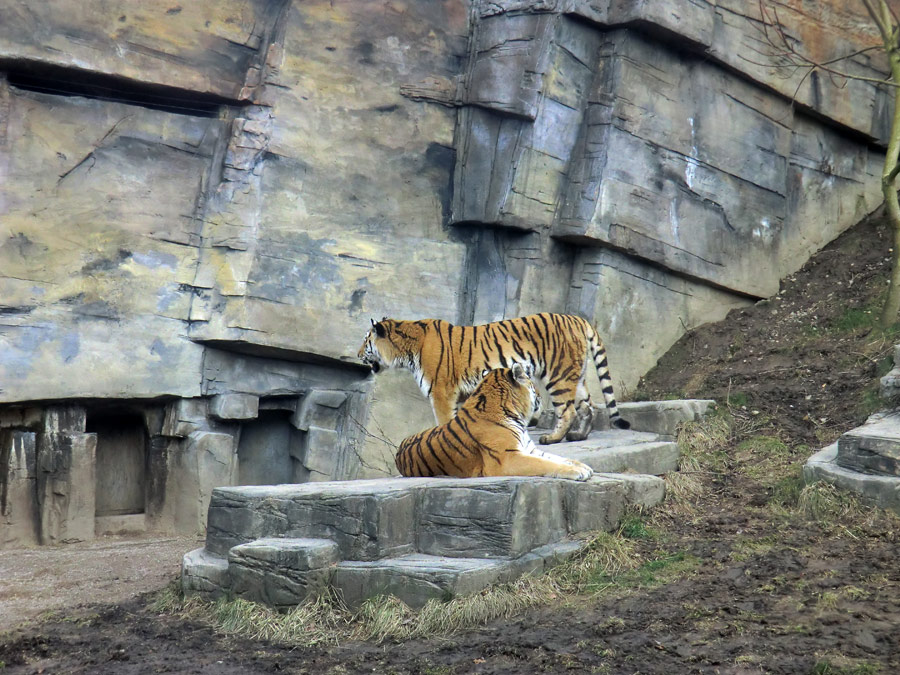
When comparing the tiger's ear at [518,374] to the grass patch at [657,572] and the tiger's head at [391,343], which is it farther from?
the tiger's head at [391,343]

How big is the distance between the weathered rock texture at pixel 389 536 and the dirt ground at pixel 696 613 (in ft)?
1.28

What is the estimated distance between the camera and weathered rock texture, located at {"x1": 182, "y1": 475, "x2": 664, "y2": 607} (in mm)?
5762

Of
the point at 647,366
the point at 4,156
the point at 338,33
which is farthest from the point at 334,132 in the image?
the point at 647,366

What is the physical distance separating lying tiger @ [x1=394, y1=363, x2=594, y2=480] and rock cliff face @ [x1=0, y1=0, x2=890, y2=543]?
11.5 ft

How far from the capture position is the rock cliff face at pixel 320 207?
31.5 feet

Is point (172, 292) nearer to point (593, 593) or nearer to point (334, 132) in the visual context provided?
point (334, 132)

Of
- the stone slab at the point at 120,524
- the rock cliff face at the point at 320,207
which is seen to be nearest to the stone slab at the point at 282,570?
the rock cliff face at the point at 320,207

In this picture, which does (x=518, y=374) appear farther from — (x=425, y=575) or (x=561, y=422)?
(x=425, y=575)

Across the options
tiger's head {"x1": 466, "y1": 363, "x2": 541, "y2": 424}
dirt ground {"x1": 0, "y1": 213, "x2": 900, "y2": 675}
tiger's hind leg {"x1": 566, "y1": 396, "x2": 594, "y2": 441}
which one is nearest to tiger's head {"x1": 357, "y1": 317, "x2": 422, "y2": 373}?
tiger's hind leg {"x1": 566, "y1": 396, "x2": 594, "y2": 441}

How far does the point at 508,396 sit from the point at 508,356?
6.19 ft

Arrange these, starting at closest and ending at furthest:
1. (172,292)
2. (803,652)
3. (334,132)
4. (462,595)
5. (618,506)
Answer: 1. (803,652)
2. (462,595)
3. (618,506)
4. (172,292)
5. (334,132)

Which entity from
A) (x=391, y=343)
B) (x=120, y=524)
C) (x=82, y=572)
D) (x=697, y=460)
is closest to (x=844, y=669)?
(x=697, y=460)

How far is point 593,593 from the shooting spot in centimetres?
564

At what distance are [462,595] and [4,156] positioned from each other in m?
6.87
